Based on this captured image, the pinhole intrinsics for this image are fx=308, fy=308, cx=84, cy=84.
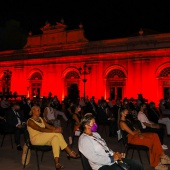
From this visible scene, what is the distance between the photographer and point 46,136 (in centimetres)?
681

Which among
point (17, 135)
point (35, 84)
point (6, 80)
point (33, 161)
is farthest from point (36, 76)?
point (33, 161)

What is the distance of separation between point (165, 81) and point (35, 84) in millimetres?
15015

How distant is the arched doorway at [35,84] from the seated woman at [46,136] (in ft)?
90.3

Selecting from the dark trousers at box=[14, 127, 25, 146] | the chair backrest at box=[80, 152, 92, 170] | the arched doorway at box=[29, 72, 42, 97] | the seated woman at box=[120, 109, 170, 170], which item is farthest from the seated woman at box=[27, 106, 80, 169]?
the arched doorway at box=[29, 72, 42, 97]

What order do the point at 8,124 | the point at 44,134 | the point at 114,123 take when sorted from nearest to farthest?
the point at 44,134, the point at 8,124, the point at 114,123

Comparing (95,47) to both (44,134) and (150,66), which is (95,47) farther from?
(44,134)

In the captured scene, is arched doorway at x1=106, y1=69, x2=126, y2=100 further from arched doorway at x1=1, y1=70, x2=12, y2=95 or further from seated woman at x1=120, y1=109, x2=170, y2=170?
seated woman at x1=120, y1=109, x2=170, y2=170

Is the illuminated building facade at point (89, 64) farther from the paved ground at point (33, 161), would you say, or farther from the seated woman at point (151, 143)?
the seated woman at point (151, 143)

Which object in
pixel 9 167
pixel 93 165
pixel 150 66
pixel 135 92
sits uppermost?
pixel 150 66

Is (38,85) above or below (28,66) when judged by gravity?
below

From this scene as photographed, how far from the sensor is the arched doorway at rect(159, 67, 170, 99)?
2680 centimetres

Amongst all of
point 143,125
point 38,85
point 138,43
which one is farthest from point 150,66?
point 143,125

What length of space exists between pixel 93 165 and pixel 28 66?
31179mm

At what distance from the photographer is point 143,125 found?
9.43 metres
